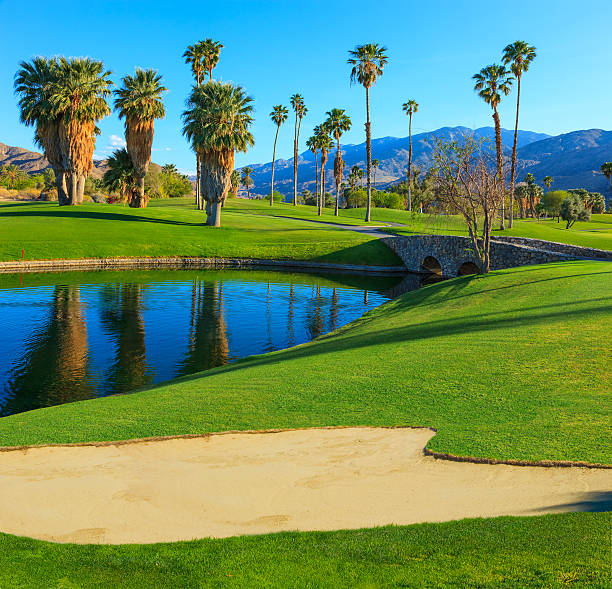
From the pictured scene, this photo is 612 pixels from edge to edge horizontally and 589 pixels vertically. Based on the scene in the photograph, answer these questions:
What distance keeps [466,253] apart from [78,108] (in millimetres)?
56342

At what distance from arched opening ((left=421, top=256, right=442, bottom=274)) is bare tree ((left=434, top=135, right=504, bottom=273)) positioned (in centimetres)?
2045

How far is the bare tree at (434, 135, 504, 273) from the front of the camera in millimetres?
27984

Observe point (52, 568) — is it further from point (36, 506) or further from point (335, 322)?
point (335, 322)

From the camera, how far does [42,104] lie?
6581 centimetres

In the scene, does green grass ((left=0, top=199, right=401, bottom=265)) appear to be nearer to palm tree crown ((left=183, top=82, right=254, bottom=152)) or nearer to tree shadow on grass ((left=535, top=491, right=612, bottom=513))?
palm tree crown ((left=183, top=82, right=254, bottom=152))

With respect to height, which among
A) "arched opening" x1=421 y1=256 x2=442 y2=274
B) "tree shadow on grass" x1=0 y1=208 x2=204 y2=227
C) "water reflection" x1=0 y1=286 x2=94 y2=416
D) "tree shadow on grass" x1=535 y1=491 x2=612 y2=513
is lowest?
"water reflection" x1=0 y1=286 x2=94 y2=416

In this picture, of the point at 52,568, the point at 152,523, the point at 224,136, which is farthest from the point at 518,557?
the point at 224,136

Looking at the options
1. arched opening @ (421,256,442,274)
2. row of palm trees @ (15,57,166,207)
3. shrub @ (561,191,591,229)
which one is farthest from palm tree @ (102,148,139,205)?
shrub @ (561,191,591,229)

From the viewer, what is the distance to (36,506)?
6.47 metres

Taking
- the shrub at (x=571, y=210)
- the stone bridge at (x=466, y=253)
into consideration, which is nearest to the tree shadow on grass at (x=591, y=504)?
the stone bridge at (x=466, y=253)

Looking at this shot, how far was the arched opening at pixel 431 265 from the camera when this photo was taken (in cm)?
5006

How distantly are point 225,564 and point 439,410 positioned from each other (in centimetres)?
536

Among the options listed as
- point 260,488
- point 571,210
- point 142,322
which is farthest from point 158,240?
point 571,210

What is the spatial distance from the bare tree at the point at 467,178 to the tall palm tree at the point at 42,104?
5810 centimetres
